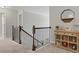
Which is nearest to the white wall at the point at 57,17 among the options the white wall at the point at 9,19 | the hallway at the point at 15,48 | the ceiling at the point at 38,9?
the ceiling at the point at 38,9

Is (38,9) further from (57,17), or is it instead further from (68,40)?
(68,40)

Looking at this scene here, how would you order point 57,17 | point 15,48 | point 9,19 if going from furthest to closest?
point 57,17 < point 15,48 < point 9,19

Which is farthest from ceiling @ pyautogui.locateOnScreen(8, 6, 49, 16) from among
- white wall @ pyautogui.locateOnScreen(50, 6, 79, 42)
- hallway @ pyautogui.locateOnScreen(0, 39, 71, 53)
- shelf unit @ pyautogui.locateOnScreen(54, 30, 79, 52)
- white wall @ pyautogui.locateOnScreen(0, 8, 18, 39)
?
hallway @ pyautogui.locateOnScreen(0, 39, 71, 53)

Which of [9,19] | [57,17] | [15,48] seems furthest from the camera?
[57,17]

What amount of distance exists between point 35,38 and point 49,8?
2.43 ft

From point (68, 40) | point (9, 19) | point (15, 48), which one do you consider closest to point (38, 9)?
point (9, 19)

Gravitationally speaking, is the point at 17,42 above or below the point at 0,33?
below

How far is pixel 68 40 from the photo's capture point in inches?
133

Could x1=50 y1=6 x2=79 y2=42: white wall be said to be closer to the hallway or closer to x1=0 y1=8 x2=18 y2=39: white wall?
the hallway

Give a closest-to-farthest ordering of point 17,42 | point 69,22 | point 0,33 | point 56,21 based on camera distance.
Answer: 1. point 0,33
2. point 17,42
3. point 56,21
4. point 69,22

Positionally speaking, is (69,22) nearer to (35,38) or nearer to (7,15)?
(35,38)

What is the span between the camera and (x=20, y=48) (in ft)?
9.66

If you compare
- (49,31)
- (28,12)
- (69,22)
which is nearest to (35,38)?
(49,31)

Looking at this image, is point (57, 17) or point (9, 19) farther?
point (57, 17)
